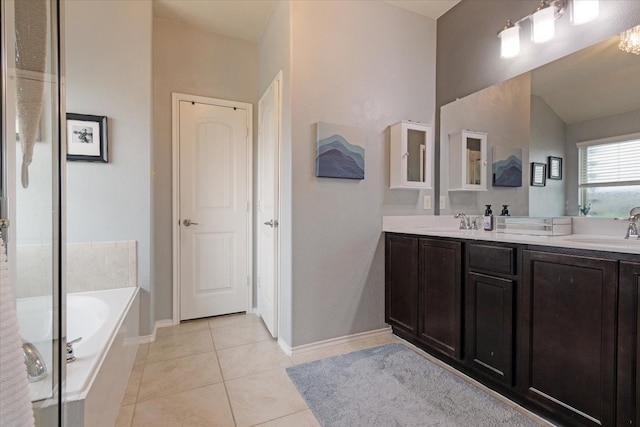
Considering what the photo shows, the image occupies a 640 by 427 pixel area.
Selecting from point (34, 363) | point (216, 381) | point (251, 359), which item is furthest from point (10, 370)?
point (251, 359)

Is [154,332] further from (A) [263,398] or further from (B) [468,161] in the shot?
(B) [468,161]

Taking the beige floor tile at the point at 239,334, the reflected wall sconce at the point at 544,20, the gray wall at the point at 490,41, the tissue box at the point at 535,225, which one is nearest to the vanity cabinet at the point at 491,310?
the tissue box at the point at 535,225

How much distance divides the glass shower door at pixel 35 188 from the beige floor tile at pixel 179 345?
140 cm

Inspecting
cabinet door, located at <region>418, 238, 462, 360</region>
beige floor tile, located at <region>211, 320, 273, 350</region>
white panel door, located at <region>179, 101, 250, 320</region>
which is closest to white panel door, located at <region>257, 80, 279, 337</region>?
beige floor tile, located at <region>211, 320, 273, 350</region>

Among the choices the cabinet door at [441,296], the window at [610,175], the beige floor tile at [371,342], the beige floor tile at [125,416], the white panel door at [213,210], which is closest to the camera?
the beige floor tile at [125,416]

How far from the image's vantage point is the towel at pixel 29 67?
0.72 meters

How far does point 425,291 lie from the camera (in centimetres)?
207

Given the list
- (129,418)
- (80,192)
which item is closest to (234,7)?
(80,192)

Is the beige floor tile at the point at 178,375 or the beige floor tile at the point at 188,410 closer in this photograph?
the beige floor tile at the point at 188,410

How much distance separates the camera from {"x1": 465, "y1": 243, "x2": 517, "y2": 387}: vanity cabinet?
1.53 metres

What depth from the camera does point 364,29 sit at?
7.77 ft

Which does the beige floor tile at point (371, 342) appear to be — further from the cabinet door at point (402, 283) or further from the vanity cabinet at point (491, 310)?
the vanity cabinet at point (491, 310)

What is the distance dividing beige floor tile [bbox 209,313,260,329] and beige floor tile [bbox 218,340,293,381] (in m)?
0.53

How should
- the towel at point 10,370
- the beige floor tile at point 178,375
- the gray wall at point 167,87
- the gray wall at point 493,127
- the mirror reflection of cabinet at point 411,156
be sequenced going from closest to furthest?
the towel at point 10,370 < the beige floor tile at point 178,375 < the gray wall at point 493,127 < the mirror reflection of cabinet at point 411,156 < the gray wall at point 167,87
